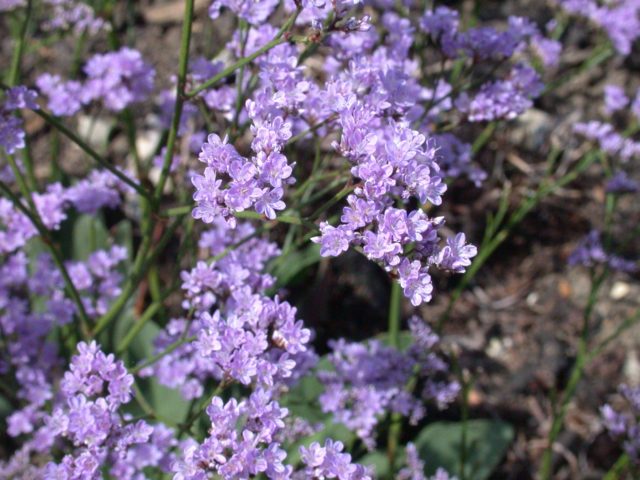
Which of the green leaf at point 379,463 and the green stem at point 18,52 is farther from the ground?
the green stem at point 18,52

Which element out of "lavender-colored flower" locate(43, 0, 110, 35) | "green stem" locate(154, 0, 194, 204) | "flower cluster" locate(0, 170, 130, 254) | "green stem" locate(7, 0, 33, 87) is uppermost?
"lavender-colored flower" locate(43, 0, 110, 35)

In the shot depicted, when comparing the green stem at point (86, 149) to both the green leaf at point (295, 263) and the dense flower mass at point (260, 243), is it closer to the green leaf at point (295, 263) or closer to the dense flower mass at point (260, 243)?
the dense flower mass at point (260, 243)

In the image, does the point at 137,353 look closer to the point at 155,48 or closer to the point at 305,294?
the point at 305,294

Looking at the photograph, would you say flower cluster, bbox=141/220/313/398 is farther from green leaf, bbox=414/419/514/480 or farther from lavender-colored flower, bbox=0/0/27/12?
lavender-colored flower, bbox=0/0/27/12

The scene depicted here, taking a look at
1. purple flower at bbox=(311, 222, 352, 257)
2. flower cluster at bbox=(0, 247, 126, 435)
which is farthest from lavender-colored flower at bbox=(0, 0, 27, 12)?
purple flower at bbox=(311, 222, 352, 257)

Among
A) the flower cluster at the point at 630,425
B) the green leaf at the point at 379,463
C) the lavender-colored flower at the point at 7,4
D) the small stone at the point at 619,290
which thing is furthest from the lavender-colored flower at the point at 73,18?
the small stone at the point at 619,290
